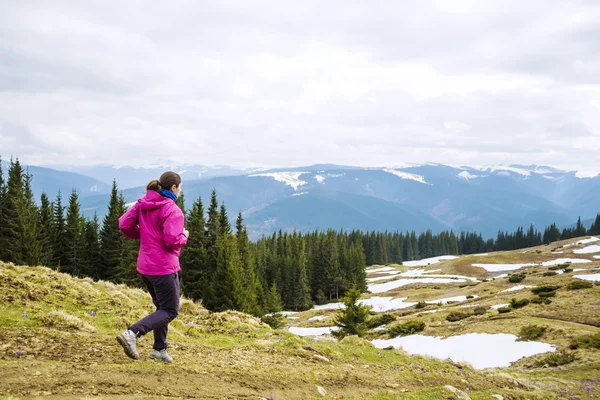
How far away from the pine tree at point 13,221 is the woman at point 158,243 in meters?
47.0

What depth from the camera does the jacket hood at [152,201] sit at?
23.3 feet

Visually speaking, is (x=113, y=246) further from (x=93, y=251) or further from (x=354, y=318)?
(x=354, y=318)

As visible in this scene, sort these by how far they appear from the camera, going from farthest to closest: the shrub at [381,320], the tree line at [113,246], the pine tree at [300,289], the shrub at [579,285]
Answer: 1. the pine tree at [300,289]
2. the shrub at [381,320]
3. the tree line at [113,246]
4. the shrub at [579,285]

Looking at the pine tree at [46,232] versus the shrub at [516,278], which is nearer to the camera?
the pine tree at [46,232]

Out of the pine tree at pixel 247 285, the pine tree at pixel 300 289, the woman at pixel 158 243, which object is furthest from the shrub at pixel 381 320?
the pine tree at pixel 300 289

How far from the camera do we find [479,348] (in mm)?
24047

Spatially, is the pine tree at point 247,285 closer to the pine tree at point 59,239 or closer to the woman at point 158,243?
the pine tree at point 59,239

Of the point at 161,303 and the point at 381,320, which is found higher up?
the point at 161,303

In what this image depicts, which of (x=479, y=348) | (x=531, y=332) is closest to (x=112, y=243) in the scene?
(x=479, y=348)

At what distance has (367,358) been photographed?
39.9 ft

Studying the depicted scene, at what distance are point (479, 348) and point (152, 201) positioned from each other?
24.3 m

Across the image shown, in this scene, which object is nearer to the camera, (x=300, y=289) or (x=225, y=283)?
(x=225, y=283)

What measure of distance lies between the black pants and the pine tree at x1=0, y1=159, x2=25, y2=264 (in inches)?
1848

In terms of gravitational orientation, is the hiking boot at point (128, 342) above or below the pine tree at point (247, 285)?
above
